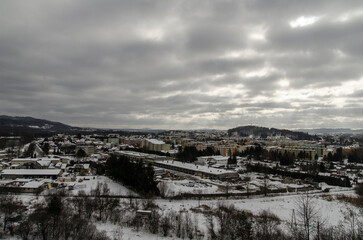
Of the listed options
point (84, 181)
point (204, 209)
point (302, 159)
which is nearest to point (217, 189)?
point (204, 209)

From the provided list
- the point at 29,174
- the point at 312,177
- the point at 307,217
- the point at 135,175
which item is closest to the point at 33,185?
the point at 29,174

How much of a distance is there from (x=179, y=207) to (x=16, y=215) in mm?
10036

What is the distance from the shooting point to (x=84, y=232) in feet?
36.0

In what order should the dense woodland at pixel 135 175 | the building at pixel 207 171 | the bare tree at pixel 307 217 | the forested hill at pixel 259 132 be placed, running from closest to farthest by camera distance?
the bare tree at pixel 307 217, the dense woodland at pixel 135 175, the building at pixel 207 171, the forested hill at pixel 259 132

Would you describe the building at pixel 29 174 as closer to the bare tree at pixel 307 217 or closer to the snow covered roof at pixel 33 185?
the snow covered roof at pixel 33 185

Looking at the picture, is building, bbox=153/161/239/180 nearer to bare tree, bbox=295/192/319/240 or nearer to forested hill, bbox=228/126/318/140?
bare tree, bbox=295/192/319/240

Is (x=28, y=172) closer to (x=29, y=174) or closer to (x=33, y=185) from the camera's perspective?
(x=29, y=174)

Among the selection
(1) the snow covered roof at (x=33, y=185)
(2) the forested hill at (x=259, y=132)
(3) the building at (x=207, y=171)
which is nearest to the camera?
(1) the snow covered roof at (x=33, y=185)

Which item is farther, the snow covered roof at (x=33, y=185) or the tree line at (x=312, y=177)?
the tree line at (x=312, y=177)

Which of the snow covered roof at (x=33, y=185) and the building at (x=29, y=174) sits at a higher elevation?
the snow covered roof at (x=33, y=185)

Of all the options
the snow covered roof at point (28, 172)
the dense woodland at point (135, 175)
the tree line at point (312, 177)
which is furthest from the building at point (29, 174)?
the tree line at point (312, 177)

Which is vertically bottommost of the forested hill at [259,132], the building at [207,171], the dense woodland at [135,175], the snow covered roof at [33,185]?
the building at [207,171]

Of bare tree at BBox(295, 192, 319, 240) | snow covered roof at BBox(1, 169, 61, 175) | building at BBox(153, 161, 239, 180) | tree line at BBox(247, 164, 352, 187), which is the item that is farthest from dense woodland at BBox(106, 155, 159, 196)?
tree line at BBox(247, 164, 352, 187)

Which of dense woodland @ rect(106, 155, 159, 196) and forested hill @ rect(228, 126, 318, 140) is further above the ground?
forested hill @ rect(228, 126, 318, 140)
